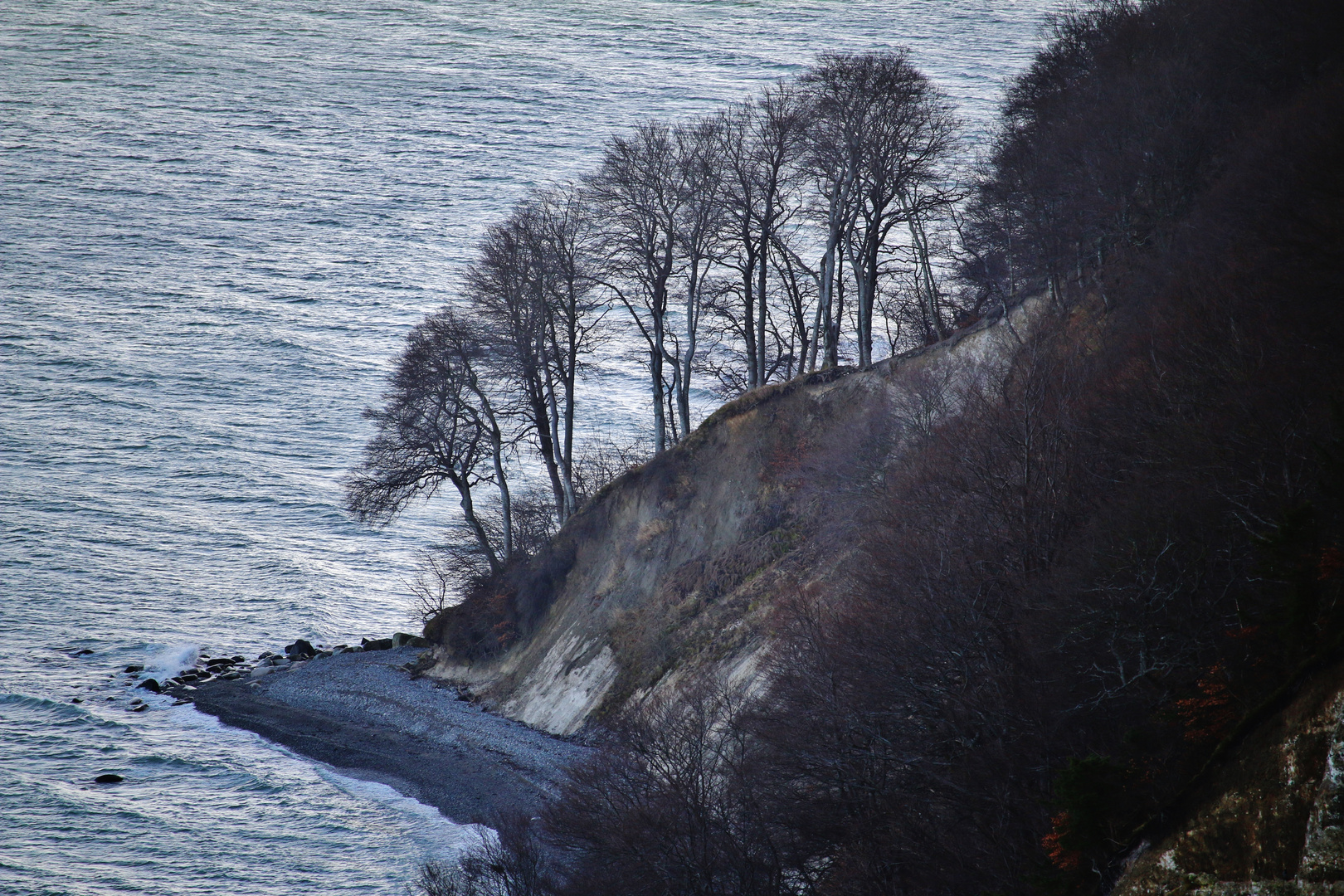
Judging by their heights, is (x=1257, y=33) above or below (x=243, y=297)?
above

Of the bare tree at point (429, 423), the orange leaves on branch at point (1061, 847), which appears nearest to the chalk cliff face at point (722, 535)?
the bare tree at point (429, 423)

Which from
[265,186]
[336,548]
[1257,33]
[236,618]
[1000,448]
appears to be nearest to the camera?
[1000,448]

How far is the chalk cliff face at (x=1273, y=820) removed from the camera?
963 centimetres

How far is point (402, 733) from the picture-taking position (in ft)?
118

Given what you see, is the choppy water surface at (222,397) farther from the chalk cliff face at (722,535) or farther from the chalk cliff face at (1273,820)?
the chalk cliff face at (1273,820)

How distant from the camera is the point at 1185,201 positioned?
85.3ft

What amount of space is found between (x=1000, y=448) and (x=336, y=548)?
212ft

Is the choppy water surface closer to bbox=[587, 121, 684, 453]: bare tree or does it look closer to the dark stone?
the dark stone

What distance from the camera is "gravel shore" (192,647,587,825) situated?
29.8 metres

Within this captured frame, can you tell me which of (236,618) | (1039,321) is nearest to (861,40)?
(236,618)

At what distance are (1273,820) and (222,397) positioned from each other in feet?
343

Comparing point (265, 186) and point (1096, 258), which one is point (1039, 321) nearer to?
point (1096, 258)

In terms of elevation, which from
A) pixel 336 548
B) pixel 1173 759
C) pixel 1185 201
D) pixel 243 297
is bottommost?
pixel 336 548

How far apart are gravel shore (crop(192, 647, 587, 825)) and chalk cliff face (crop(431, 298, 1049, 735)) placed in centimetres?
224
